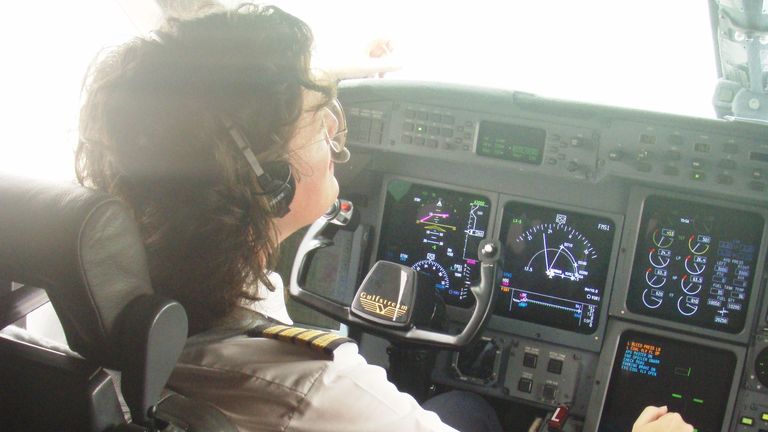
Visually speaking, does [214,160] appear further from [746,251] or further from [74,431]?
[746,251]

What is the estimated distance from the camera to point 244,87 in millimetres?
1158

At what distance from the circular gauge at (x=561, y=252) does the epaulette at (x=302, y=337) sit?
138cm

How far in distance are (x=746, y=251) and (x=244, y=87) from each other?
1702mm

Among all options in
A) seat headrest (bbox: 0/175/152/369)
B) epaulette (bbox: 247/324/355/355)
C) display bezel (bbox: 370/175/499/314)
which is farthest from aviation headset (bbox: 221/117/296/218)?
display bezel (bbox: 370/175/499/314)

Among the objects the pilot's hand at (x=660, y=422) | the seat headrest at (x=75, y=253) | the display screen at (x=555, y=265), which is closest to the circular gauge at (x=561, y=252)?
the display screen at (x=555, y=265)

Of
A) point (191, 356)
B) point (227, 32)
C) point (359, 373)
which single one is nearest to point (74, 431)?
point (191, 356)

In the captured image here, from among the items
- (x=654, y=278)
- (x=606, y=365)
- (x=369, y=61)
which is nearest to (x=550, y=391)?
(x=606, y=365)

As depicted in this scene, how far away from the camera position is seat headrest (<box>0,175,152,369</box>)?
0.79m

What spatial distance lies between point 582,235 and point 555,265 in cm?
13

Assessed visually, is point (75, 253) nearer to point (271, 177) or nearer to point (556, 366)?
point (271, 177)

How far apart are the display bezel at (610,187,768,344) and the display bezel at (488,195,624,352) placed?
0.07ft

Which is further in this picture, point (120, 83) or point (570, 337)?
point (570, 337)

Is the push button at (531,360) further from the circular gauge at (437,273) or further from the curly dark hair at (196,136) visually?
the curly dark hair at (196,136)

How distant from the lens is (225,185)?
3.76 ft
